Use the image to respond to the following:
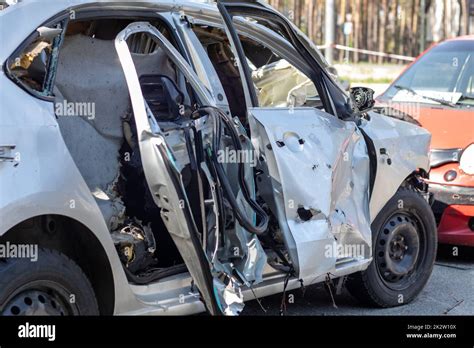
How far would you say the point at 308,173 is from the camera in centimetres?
482

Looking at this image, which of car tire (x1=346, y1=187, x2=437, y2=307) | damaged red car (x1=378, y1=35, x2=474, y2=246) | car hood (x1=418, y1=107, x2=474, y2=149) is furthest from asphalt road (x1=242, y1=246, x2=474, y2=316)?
car hood (x1=418, y1=107, x2=474, y2=149)

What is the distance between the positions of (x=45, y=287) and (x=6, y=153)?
0.65m

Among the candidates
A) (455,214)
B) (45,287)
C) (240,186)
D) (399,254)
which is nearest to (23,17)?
(45,287)

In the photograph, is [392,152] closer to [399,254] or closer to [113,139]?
[399,254]

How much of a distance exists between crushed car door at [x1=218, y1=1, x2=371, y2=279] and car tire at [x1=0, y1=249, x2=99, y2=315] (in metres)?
1.28

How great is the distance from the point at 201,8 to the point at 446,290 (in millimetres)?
2998

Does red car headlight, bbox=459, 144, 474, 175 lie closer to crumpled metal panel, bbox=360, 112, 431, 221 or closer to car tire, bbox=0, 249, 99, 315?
crumpled metal panel, bbox=360, 112, 431, 221

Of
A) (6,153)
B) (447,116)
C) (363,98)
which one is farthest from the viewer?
(447,116)

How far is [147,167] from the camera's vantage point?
159 inches

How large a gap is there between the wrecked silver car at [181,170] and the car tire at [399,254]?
0.01m

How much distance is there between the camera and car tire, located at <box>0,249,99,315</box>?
142 inches

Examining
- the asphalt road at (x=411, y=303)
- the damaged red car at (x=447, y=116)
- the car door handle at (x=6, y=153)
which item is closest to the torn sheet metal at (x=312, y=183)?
the asphalt road at (x=411, y=303)

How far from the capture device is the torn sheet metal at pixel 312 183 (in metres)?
4.70
